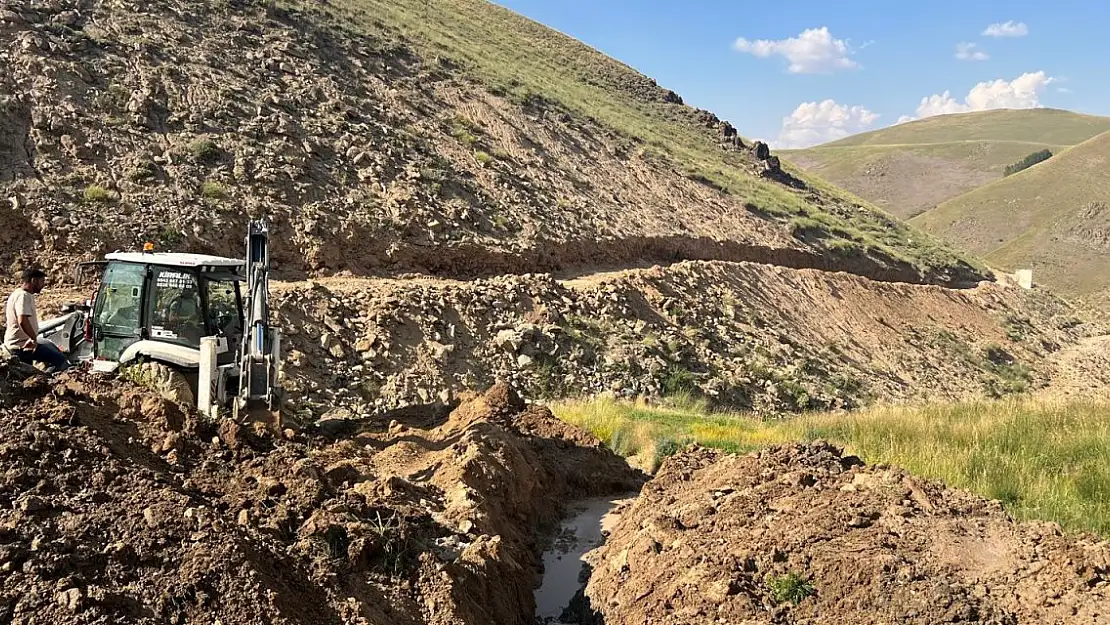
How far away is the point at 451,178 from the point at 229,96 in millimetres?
5903

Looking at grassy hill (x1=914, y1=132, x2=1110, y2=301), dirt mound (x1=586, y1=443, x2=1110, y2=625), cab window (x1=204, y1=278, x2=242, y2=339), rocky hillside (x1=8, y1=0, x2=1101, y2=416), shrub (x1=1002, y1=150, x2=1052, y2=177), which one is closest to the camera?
dirt mound (x1=586, y1=443, x2=1110, y2=625)

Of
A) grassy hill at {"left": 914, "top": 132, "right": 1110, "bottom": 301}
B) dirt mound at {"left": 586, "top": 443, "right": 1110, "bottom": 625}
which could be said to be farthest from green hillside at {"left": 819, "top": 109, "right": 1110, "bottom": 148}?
dirt mound at {"left": 586, "top": 443, "right": 1110, "bottom": 625}

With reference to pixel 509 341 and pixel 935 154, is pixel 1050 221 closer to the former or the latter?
pixel 935 154

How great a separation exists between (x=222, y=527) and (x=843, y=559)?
13.5ft

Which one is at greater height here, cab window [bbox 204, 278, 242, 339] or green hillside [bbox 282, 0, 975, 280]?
green hillside [bbox 282, 0, 975, 280]

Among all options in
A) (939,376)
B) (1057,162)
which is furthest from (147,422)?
(1057,162)

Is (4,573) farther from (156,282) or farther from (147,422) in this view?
(156,282)

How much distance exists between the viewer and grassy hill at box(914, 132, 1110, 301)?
5452cm

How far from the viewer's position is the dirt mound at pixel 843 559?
4.80 meters

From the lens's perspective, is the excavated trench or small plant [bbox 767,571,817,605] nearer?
small plant [bbox 767,571,817,605]

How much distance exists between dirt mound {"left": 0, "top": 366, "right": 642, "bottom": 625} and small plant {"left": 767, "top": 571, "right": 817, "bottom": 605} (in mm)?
1971

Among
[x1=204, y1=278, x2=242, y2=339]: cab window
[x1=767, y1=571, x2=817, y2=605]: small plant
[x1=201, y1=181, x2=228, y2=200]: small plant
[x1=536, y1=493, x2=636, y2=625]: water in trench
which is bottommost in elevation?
[x1=536, y1=493, x2=636, y2=625]: water in trench

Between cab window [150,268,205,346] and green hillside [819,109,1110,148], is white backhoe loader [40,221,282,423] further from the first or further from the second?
green hillside [819,109,1110,148]

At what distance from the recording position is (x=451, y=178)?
69.2 ft
